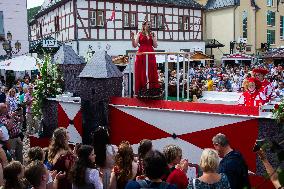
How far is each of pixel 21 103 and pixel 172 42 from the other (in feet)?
81.5

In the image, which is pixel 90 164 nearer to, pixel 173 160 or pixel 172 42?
pixel 173 160

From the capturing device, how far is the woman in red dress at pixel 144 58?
8.55 meters

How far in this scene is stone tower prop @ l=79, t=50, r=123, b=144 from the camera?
839 cm

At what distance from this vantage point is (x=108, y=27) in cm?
3334

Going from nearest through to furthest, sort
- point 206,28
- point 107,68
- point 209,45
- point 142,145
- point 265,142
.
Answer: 1. point 265,142
2. point 142,145
3. point 107,68
4. point 209,45
5. point 206,28

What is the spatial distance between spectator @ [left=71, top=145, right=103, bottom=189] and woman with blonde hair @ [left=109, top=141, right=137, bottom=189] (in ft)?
0.86

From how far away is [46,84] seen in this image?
10.1 meters

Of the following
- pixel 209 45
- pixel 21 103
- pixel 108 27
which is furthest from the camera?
pixel 209 45

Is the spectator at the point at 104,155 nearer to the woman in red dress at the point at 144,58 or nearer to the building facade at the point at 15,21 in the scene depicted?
the woman in red dress at the point at 144,58

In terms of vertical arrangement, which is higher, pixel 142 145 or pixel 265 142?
pixel 265 142

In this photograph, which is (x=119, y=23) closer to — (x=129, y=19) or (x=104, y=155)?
(x=129, y=19)

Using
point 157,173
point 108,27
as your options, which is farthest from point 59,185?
point 108,27

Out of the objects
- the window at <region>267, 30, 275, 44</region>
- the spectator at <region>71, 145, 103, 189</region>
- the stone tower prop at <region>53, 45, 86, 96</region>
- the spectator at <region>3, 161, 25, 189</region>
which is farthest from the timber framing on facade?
the spectator at <region>3, 161, 25, 189</region>

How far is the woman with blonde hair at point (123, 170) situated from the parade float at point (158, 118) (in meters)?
2.46
